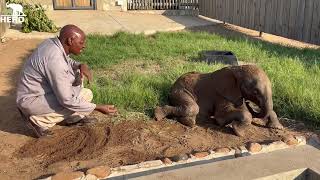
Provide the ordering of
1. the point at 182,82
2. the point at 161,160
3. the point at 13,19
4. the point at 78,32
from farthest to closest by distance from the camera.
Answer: the point at 13,19 < the point at 182,82 < the point at 78,32 < the point at 161,160

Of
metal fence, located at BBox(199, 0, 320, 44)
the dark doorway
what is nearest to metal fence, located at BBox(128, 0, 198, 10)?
the dark doorway

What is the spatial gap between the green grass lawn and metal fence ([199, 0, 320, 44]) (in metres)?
1.50

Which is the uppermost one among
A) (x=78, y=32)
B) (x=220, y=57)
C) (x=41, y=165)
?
(x=78, y=32)

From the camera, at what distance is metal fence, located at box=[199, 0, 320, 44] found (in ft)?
32.7

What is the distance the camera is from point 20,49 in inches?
352

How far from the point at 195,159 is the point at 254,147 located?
60cm

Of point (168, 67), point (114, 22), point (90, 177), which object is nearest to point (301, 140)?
point (90, 177)

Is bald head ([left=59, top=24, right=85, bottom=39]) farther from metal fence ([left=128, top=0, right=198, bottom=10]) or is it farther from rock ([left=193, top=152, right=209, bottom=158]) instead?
metal fence ([left=128, top=0, right=198, bottom=10])

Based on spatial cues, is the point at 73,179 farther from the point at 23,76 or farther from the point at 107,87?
the point at 107,87

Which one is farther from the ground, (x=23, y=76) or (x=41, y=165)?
(x=23, y=76)

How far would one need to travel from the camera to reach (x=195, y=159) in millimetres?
3543

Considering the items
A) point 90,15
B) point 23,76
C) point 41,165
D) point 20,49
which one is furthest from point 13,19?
point 41,165

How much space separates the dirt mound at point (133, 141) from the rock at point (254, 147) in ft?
0.99

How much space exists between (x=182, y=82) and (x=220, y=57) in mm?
2602
